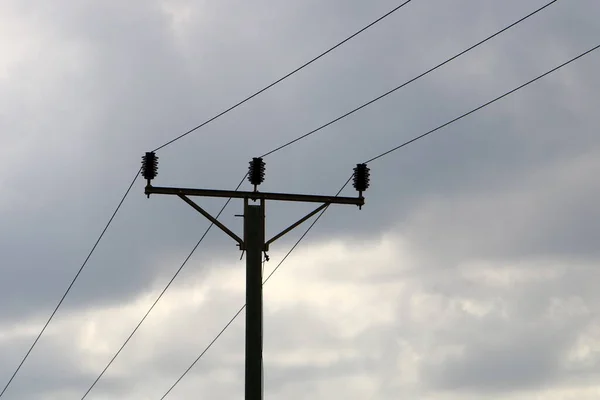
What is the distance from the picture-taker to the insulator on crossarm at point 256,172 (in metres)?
25.0

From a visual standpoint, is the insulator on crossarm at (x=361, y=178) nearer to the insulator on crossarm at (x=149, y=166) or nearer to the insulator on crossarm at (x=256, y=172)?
the insulator on crossarm at (x=256, y=172)

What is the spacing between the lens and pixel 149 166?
25.6m

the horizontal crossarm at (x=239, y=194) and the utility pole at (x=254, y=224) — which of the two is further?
the horizontal crossarm at (x=239, y=194)

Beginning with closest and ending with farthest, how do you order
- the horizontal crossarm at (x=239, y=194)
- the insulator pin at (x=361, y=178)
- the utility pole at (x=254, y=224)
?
the utility pole at (x=254, y=224) < the horizontal crossarm at (x=239, y=194) < the insulator pin at (x=361, y=178)

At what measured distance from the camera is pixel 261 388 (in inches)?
894

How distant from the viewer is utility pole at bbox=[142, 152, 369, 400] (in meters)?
22.8

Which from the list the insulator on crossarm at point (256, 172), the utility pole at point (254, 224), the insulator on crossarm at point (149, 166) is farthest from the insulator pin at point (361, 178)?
the insulator on crossarm at point (149, 166)

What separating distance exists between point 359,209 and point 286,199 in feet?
6.64

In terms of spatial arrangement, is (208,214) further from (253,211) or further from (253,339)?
(253,339)

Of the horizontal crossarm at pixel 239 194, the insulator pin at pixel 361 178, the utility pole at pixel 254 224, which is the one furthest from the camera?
the insulator pin at pixel 361 178

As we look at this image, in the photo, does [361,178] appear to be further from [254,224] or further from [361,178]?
[254,224]

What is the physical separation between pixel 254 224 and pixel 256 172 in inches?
55.7

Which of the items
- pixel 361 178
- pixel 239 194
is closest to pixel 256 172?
pixel 239 194

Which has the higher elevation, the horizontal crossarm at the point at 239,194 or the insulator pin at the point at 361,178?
the insulator pin at the point at 361,178
